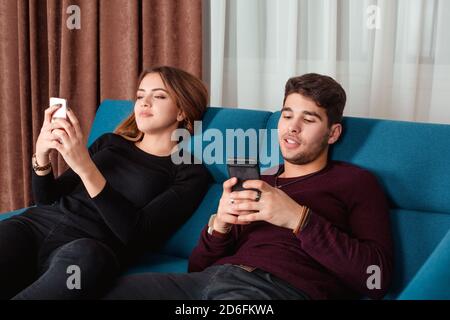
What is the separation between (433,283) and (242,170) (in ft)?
1.63

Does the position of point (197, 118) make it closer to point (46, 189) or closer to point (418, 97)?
point (46, 189)

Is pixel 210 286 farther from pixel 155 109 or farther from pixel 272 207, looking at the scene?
pixel 155 109

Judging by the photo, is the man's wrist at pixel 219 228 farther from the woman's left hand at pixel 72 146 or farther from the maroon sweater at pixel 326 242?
the woman's left hand at pixel 72 146

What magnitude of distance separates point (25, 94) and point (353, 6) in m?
1.65

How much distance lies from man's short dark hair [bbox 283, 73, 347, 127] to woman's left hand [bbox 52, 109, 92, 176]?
1.98ft

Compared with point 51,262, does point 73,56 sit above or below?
above

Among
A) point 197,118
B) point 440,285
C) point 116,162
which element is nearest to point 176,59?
point 197,118

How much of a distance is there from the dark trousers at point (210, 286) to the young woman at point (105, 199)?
0.23ft

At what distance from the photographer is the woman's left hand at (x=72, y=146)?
151 cm

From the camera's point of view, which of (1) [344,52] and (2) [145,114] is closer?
(2) [145,114]

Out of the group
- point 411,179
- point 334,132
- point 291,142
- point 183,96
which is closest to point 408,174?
point 411,179

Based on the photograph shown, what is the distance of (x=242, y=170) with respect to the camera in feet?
4.25

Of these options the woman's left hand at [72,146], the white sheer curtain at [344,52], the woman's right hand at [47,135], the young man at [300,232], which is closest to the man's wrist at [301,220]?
the young man at [300,232]

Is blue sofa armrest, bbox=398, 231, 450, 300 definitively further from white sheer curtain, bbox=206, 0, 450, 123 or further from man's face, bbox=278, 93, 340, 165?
white sheer curtain, bbox=206, 0, 450, 123
